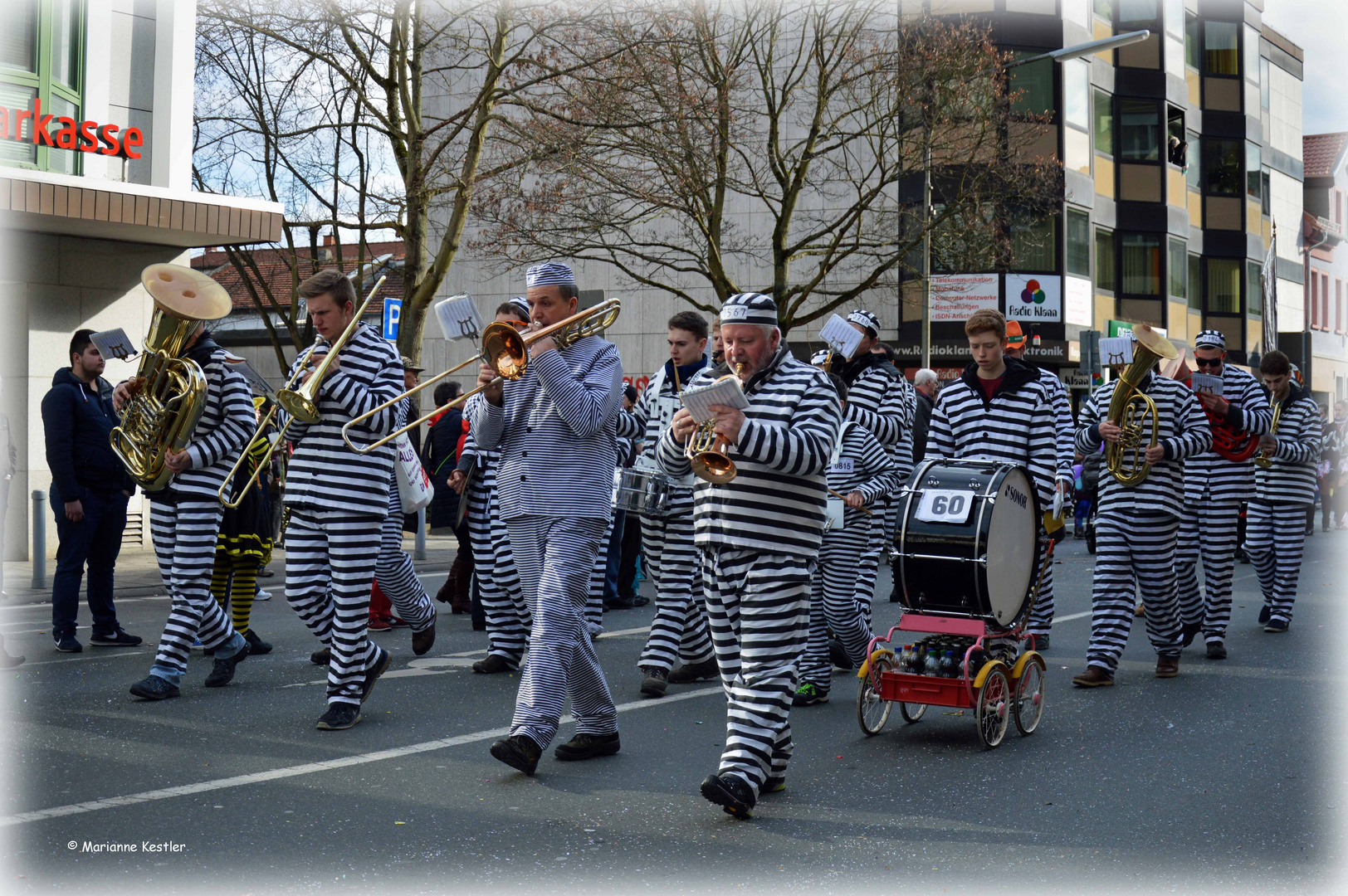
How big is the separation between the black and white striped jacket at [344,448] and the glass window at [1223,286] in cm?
4352

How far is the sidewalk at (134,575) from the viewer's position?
1241cm

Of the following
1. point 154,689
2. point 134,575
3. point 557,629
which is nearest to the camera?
point 557,629

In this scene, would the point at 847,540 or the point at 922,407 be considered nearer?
the point at 847,540

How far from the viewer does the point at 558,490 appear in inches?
239

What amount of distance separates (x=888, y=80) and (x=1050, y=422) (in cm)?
1872

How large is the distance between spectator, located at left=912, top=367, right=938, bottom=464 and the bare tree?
6640 mm

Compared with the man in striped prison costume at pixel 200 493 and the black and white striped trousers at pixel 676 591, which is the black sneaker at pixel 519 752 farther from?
the man in striped prison costume at pixel 200 493

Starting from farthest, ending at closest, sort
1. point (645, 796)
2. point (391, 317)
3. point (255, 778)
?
point (391, 317), point (255, 778), point (645, 796)

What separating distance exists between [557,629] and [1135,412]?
4353 millimetres

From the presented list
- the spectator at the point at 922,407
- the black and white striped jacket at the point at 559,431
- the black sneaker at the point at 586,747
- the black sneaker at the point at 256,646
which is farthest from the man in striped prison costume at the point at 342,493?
the spectator at the point at 922,407

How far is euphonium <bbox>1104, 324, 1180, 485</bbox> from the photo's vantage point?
27.2 ft

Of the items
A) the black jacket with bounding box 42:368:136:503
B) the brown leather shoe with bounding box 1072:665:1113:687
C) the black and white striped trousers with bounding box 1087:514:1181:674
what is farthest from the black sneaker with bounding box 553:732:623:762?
the black jacket with bounding box 42:368:136:503

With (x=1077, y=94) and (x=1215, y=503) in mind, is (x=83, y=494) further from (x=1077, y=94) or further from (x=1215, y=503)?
(x=1077, y=94)

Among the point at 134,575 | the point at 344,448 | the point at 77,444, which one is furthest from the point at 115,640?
the point at 134,575
